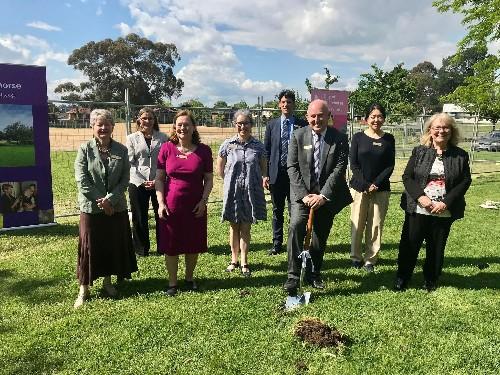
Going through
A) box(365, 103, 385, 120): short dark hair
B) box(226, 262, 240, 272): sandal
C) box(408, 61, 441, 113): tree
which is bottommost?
box(226, 262, 240, 272): sandal

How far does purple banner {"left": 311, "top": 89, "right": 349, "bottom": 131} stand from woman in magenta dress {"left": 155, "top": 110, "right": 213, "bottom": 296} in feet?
20.0

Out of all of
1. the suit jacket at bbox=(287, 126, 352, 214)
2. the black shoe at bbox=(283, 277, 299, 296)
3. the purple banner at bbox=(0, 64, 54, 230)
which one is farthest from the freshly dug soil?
the purple banner at bbox=(0, 64, 54, 230)

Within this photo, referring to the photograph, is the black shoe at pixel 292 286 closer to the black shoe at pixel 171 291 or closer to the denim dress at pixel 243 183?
the denim dress at pixel 243 183

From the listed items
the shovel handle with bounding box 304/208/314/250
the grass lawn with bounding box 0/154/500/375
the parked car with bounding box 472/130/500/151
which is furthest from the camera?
the parked car with bounding box 472/130/500/151

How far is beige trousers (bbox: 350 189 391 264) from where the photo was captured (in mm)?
5383

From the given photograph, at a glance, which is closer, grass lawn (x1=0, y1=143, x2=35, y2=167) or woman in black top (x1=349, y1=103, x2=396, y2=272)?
woman in black top (x1=349, y1=103, x2=396, y2=272)

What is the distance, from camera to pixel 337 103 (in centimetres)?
1034

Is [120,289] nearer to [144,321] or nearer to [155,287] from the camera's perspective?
[155,287]

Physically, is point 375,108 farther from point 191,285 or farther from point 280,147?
point 191,285

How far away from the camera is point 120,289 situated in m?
4.84

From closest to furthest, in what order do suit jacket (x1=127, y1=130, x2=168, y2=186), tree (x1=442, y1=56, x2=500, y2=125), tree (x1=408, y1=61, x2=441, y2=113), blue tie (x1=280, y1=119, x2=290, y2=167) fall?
1. suit jacket (x1=127, y1=130, x2=168, y2=186)
2. blue tie (x1=280, y1=119, x2=290, y2=167)
3. tree (x1=442, y1=56, x2=500, y2=125)
4. tree (x1=408, y1=61, x2=441, y2=113)

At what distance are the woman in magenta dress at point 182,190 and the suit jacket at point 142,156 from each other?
3.89ft

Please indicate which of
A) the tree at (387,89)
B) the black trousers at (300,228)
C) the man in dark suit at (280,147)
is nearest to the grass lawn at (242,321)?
the black trousers at (300,228)

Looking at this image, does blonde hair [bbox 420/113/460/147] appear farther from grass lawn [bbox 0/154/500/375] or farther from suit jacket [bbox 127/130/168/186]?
suit jacket [bbox 127/130/168/186]
